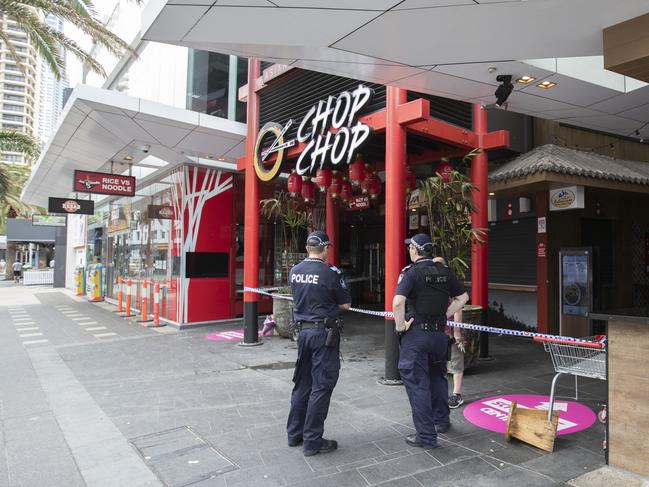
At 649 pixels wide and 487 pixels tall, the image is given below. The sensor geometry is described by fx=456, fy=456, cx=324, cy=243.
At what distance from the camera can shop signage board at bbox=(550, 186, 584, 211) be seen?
25.0 ft

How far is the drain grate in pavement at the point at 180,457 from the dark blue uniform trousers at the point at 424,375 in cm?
154

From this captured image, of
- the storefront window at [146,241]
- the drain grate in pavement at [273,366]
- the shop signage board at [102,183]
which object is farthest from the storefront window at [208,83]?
the drain grate in pavement at [273,366]

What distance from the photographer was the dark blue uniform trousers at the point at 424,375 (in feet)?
12.6

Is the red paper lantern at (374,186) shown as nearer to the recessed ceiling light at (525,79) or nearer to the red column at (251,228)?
the red column at (251,228)

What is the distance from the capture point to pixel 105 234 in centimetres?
1861

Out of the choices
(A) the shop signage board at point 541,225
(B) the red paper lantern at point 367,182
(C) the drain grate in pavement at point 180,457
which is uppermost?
(B) the red paper lantern at point 367,182

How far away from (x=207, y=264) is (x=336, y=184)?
14.2 feet

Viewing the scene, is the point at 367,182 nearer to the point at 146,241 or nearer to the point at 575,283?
the point at 575,283

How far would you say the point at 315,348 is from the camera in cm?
384

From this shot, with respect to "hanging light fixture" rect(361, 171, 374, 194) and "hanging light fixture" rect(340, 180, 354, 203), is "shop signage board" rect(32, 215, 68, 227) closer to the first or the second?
"hanging light fixture" rect(340, 180, 354, 203)

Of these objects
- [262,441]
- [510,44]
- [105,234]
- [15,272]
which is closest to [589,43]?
[510,44]

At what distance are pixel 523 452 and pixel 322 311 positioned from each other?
2.02 meters

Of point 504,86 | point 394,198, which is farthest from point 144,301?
point 504,86

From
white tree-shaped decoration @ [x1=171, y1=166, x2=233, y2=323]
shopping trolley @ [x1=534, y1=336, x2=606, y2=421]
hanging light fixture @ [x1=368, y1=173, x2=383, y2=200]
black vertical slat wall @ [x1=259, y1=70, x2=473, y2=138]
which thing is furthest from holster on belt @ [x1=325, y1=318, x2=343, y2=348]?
white tree-shaped decoration @ [x1=171, y1=166, x2=233, y2=323]
